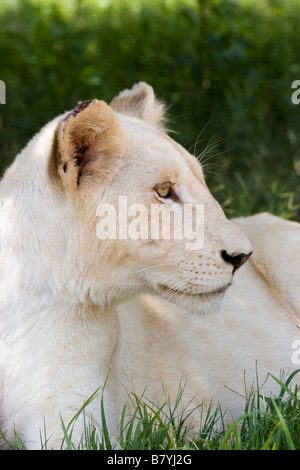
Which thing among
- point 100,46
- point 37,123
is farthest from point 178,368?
point 100,46

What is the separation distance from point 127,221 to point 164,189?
0.18m

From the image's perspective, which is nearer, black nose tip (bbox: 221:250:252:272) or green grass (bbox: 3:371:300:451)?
green grass (bbox: 3:371:300:451)

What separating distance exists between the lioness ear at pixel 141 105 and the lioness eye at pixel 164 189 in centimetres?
62

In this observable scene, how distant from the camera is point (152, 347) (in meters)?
3.62

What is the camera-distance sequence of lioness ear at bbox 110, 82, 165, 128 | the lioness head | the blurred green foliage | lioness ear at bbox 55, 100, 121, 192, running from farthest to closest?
the blurred green foliage → lioness ear at bbox 110, 82, 165, 128 → the lioness head → lioness ear at bbox 55, 100, 121, 192

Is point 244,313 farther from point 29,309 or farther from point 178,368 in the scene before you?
point 29,309

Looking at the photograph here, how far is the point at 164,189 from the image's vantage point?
307cm

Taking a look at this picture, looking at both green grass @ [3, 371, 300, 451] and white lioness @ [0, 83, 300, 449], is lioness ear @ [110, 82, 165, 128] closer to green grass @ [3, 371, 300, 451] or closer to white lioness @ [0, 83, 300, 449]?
white lioness @ [0, 83, 300, 449]
